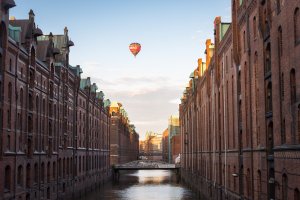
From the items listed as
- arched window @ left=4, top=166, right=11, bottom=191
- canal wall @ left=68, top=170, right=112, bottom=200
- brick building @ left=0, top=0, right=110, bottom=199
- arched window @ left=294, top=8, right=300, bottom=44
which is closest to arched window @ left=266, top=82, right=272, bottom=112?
arched window @ left=294, top=8, right=300, bottom=44

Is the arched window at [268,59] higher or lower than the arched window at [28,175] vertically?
higher

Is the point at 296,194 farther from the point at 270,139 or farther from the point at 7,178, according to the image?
the point at 7,178

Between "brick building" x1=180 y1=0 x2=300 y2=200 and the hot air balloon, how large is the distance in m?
10.4

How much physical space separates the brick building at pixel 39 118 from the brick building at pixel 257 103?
705 inches

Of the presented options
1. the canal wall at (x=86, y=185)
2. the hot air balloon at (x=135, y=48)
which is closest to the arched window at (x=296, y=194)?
the hot air balloon at (x=135, y=48)

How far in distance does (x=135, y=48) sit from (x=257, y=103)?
2673cm

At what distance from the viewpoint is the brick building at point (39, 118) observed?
35438 millimetres

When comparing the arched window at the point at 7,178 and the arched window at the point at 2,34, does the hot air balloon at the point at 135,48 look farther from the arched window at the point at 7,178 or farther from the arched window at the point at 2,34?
the arched window at the point at 7,178

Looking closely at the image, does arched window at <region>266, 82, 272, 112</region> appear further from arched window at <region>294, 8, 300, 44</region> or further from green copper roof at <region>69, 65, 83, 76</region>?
green copper roof at <region>69, 65, 83, 76</region>

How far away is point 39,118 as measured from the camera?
44.8m

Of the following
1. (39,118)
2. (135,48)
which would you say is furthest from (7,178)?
(135,48)

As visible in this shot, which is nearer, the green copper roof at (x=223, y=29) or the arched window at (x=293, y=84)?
the arched window at (x=293, y=84)

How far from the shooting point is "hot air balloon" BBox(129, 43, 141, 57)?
54.2 m

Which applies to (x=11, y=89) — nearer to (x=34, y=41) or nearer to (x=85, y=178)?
(x=34, y=41)
